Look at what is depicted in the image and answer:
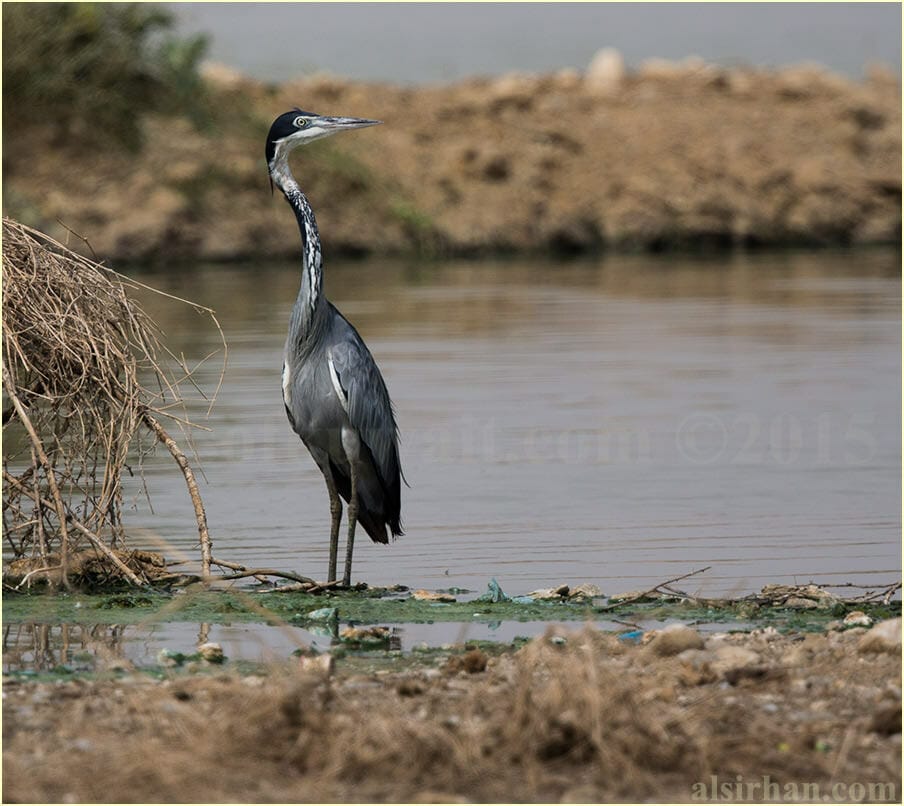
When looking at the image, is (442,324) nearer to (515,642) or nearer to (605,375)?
(605,375)

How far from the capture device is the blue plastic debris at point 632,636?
7.55 m

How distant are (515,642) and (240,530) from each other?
368 centimetres

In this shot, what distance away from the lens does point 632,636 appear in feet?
25.1

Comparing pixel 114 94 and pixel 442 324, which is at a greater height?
pixel 114 94

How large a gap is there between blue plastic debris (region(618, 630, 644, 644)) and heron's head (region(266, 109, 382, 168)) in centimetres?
343

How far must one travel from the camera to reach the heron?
30.0 feet

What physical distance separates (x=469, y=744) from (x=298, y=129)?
503 centimetres

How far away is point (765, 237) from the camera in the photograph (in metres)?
38.1

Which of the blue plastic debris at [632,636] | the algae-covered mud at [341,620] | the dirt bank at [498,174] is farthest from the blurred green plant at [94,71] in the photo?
the blue plastic debris at [632,636]

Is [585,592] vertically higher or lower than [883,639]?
lower

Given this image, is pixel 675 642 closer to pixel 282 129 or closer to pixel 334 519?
pixel 334 519

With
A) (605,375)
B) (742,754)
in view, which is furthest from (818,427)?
(742,754)

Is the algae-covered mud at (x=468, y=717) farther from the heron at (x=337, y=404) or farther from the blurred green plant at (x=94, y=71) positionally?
the blurred green plant at (x=94, y=71)

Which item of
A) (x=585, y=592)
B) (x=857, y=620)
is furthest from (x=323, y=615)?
(x=857, y=620)
